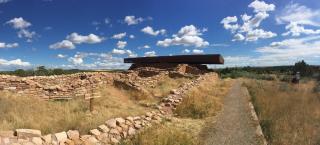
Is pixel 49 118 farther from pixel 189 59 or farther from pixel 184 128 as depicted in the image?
pixel 189 59

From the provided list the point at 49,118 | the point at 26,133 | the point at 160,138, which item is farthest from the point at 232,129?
the point at 26,133

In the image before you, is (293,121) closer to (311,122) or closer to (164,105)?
(311,122)

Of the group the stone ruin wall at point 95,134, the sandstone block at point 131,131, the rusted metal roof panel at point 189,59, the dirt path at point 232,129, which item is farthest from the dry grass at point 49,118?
the rusted metal roof panel at point 189,59

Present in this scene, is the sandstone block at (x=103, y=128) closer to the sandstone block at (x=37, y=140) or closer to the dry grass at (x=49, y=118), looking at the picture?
the dry grass at (x=49, y=118)

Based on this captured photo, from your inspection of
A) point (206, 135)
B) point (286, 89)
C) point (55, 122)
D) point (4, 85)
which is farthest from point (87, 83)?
point (286, 89)

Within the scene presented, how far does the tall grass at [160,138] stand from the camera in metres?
5.47

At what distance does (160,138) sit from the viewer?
5594 millimetres

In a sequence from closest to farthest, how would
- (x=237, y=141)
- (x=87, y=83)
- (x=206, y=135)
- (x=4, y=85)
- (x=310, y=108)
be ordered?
(x=237, y=141) → (x=206, y=135) → (x=310, y=108) → (x=4, y=85) → (x=87, y=83)

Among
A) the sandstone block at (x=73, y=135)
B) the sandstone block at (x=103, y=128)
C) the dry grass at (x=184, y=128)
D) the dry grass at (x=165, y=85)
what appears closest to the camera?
the sandstone block at (x=73, y=135)

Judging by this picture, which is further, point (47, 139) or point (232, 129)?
point (232, 129)

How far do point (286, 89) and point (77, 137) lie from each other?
13395 millimetres

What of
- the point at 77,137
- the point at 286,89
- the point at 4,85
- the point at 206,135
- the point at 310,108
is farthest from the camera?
the point at 286,89

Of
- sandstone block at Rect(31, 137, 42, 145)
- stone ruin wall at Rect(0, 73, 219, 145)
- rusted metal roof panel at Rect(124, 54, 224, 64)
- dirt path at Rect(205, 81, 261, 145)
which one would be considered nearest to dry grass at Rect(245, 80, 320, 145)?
dirt path at Rect(205, 81, 261, 145)

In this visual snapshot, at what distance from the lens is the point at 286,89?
626 inches
